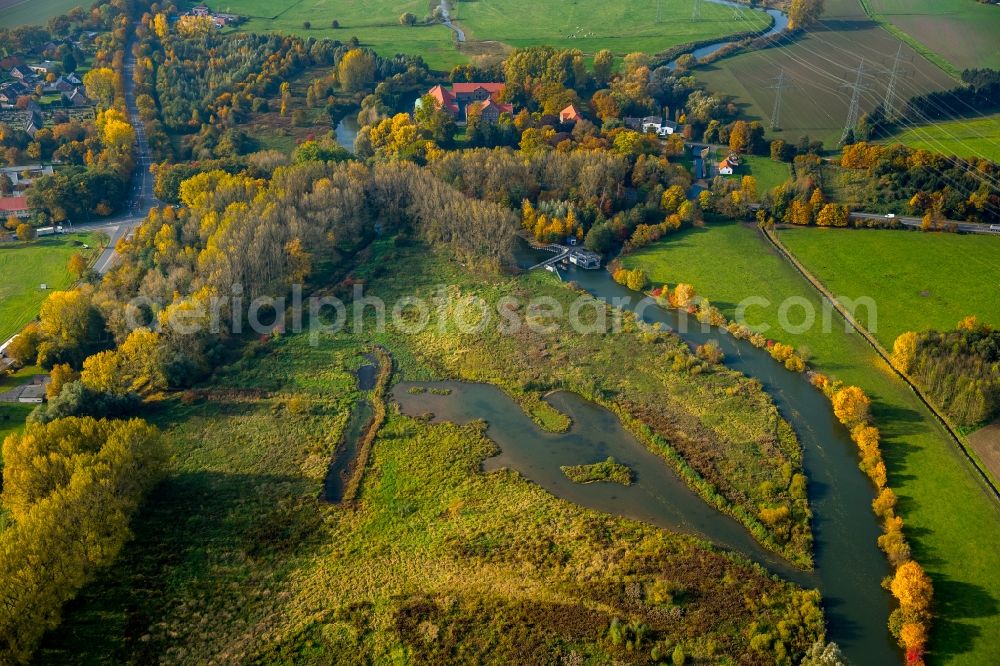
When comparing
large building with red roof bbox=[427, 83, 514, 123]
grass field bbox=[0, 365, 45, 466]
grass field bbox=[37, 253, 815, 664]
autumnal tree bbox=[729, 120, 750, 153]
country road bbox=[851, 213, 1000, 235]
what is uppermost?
large building with red roof bbox=[427, 83, 514, 123]

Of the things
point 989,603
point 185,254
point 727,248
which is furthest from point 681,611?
point 185,254

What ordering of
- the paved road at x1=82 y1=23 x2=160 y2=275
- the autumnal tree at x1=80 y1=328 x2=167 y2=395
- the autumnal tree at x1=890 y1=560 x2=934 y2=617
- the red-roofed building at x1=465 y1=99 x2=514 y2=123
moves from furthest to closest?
the red-roofed building at x1=465 y1=99 x2=514 y2=123 → the paved road at x1=82 y1=23 x2=160 y2=275 → the autumnal tree at x1=80 y1=328 x2=167 y2=395 → the autumnal tree at x1=890 y1=560 x2=934 y2=617

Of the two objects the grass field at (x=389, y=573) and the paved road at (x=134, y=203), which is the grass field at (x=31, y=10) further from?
the grass field at (x=389, y=573)

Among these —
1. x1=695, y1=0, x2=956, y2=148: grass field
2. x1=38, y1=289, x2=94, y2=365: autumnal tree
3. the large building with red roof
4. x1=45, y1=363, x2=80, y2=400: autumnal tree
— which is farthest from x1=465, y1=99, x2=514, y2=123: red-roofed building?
x1=45, y1=363, x2=80, y2=400: autumnal tree

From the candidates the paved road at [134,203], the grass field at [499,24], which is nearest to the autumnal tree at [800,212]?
the grass field at [499,24]

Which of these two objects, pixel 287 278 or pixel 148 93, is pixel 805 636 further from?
pixel 148 93

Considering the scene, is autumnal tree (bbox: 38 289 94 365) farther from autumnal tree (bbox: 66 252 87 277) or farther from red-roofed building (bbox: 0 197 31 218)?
red-roofed building (bbox: 0 197 31 218)

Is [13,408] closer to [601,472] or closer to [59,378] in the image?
[59,378]

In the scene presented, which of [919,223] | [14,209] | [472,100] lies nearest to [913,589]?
[919,223]
